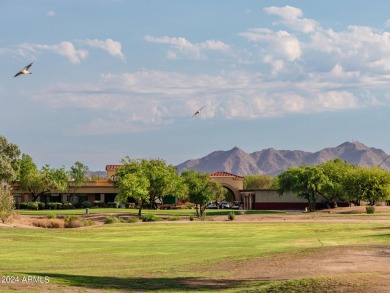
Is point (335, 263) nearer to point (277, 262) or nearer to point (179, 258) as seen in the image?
point (277, 262)

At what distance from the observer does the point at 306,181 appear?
109m

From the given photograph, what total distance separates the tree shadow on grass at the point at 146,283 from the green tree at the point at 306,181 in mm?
82683

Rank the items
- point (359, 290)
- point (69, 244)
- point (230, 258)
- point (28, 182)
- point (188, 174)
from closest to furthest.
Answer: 1. point (359, 290)
2. point (230, 258)
3. point (69, 244)
4. point (28, 182)
5. point (188, 174)

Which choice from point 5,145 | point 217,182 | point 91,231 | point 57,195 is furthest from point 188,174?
point 91,231

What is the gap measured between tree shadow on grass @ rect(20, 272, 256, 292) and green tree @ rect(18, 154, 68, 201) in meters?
110

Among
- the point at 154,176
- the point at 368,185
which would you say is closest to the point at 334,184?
the point at 368,185

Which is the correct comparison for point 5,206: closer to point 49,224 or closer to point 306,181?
point 49,224

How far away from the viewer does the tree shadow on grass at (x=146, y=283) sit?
25.4 meters

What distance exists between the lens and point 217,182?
15050cm

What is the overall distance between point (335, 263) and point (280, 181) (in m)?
82.5

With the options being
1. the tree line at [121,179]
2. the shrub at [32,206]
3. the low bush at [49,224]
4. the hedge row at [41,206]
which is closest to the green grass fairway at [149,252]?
the low bush at [49,224]

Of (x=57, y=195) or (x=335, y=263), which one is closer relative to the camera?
(x=335, y=263)

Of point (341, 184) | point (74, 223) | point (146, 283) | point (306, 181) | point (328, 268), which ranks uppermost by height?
point (306, 181)

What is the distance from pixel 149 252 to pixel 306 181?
71.2 metres
